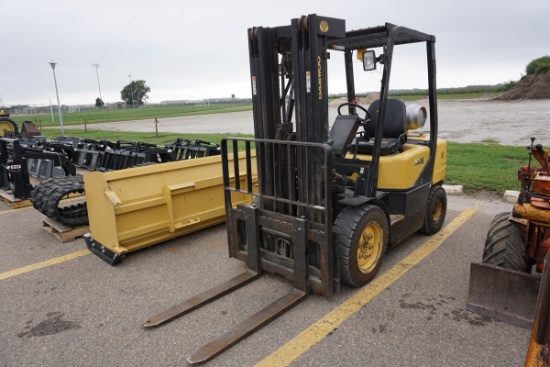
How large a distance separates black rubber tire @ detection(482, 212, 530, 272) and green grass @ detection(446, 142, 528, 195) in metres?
4.02

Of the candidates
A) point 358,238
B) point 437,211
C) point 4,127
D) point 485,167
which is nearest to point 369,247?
point 358,238

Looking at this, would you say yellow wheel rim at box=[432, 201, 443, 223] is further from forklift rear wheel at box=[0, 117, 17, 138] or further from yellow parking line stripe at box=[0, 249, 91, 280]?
forklift rear wheel at box=[0, 117, 17, 138]

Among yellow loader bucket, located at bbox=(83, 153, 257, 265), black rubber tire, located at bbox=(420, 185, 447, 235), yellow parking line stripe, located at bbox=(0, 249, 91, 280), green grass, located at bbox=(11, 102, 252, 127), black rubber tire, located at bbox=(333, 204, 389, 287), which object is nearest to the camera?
black rubber tire, located at bbox=(333, 204, 389, 287)

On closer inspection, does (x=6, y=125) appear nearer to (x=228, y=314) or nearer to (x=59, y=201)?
(x=59, y=201)

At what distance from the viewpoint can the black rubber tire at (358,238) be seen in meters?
3.83

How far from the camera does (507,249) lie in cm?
363

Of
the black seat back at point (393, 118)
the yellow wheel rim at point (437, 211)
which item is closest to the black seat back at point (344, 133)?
the black seat back at point (393, 118)

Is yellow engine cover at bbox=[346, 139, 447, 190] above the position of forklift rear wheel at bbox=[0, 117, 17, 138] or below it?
below

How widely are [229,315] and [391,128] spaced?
115 inches

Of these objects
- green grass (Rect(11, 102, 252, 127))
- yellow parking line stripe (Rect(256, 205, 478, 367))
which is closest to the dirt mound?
green grass (Rect(11, 102, 252, 127))

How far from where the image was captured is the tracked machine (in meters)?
3.68

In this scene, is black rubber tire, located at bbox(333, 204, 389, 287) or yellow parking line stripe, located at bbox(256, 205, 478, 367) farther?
black rubber tire, located at bbox(333, 204, 389, 287)

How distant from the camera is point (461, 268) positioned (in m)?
4.52

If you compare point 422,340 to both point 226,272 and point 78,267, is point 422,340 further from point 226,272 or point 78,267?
point 78,267
